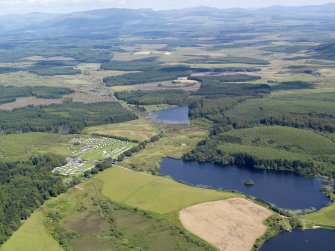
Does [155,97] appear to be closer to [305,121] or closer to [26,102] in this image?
[26,102]

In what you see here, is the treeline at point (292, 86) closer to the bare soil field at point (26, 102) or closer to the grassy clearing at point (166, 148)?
the grassy clearing at point (166, 148)

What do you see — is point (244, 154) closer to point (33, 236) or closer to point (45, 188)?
point (45, 188)

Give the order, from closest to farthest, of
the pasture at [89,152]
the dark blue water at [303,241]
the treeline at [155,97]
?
the dark blue water at [303,241]
the pasture at [89,152]
the treeline at [155,97]

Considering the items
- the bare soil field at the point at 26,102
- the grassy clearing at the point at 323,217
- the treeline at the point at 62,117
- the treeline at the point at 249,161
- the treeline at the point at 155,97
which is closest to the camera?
the grassy clearing at the point at 323,217

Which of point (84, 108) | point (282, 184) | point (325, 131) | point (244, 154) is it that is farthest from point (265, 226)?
point (84, 108)

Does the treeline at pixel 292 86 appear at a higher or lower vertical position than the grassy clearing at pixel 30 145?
higher

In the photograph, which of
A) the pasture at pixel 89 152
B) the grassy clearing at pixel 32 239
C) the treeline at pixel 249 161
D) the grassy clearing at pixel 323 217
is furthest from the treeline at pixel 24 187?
the grassy clearing at pixel 323 217

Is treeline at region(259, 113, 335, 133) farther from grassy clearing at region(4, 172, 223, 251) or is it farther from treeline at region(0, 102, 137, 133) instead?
grassy clearing at region(4, 172, 223, 251)
